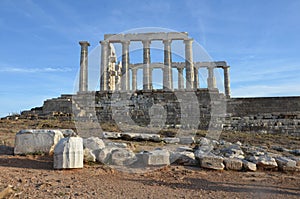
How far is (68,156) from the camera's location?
602 centimetres

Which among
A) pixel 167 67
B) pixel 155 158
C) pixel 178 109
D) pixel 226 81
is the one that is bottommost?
pixel 155 158

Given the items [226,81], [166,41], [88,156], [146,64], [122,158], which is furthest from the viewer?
[226,81]

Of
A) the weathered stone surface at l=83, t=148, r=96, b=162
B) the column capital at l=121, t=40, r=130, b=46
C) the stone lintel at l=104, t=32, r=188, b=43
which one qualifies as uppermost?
the stone lintel at l=104, t=32, r=188, b=43

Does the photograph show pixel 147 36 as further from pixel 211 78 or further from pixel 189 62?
pixel 211 78

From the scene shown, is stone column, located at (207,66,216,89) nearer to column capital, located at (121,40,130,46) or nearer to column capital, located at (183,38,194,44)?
column capital, located at (183,38,194,44)

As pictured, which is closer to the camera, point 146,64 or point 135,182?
point 135,182

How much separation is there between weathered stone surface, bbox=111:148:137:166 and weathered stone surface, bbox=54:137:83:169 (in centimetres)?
98

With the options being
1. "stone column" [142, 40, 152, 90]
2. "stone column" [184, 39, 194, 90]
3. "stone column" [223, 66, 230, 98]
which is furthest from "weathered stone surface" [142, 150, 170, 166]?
"stone column" [223, 66, 230, 98]

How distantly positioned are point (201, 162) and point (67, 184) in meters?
3.63

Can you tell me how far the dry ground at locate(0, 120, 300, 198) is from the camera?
4750mm

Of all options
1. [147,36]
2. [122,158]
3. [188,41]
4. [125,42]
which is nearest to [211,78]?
[188,41]

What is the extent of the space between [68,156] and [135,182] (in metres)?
1.74

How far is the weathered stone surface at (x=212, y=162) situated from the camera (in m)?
6.82

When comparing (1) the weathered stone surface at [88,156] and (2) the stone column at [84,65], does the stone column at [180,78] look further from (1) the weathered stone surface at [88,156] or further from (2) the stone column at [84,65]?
(1) the weathered stone surface at [88,156]
